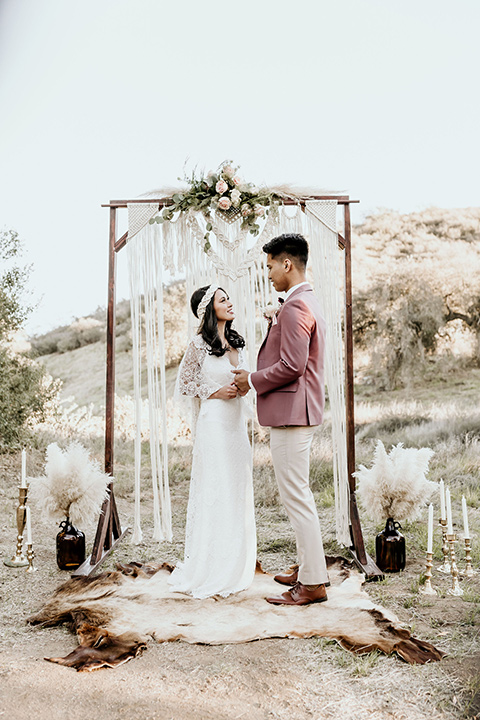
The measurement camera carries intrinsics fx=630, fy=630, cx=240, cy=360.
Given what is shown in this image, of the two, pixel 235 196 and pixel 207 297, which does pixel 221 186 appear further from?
pixel 207 297

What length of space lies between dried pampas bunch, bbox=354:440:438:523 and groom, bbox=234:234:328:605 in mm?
740

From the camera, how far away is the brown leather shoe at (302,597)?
2.99 meters

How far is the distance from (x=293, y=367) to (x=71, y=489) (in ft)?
5.18

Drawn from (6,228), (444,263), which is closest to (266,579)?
(6,228)

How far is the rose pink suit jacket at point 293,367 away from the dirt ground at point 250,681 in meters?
1.00

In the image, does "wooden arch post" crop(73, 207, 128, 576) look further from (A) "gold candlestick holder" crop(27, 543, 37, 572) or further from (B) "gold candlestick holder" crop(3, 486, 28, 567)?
(B) "gold candlestick holder" crop(3, 486, 28, 567)

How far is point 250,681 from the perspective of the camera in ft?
7.36

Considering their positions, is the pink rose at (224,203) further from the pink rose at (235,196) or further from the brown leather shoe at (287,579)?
the brown leather shoe at (287,579)

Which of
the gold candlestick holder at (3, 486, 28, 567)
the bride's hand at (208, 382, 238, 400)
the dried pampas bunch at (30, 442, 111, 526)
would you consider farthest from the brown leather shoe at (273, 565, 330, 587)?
the gold candlestick holder at (3, 486, 28, 567)

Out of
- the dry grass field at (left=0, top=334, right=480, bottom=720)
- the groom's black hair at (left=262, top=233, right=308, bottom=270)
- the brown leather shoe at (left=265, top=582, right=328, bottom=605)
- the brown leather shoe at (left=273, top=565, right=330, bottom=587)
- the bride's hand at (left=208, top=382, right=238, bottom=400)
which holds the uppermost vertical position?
the groom's black hair at (left=262, top=233, right=308, bottom=270)

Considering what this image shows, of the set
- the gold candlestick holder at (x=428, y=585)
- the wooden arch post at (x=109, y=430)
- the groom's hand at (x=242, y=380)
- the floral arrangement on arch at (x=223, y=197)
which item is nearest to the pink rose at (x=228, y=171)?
the floral arrangement on arch at (x=223, y=197)

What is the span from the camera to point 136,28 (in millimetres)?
7883

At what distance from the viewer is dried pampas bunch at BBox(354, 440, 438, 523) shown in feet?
11.8

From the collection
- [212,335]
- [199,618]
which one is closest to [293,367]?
[212,335]
